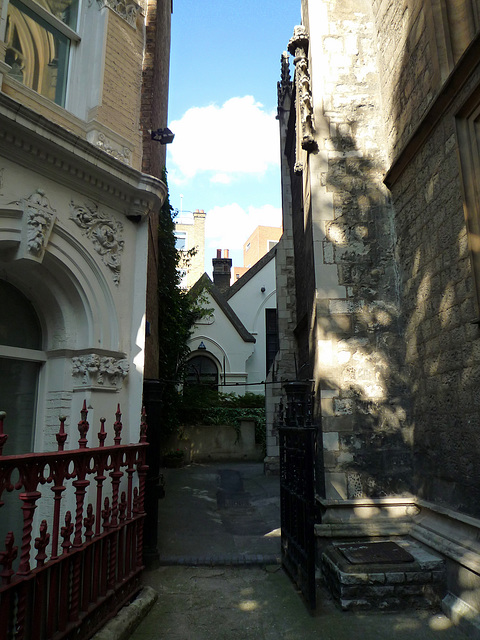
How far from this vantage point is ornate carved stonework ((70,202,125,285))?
17.0ft

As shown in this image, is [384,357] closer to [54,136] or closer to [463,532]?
[463,532]

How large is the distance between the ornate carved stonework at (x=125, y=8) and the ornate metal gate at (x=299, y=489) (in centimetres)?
541

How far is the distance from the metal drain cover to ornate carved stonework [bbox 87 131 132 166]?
4.90m

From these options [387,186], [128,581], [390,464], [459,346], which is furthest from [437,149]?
[128,581]

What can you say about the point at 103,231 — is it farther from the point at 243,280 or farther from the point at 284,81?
the point at 243,280

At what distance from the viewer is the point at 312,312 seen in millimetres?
5793

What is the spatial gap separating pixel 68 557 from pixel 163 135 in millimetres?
8584

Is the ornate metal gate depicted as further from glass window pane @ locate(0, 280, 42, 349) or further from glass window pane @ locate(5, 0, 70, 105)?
glass window pane @ locate(5, 0, 70, 105)

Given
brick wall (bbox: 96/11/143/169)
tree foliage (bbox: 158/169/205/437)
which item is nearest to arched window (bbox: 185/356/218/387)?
tree foliage (bbox: 158/169/205/437)

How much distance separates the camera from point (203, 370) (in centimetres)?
2016

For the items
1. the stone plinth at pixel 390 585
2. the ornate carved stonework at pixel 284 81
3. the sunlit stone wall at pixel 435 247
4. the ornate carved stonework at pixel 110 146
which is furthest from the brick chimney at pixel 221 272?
the stone plinth at pixel 390 585

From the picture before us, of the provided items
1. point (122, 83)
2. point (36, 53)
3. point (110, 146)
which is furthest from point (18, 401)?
point (122, 83)

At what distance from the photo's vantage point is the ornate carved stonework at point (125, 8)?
241 inches

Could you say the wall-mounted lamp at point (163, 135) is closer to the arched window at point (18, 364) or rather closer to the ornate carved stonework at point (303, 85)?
the ornate carved stonework at point (303, 85)
